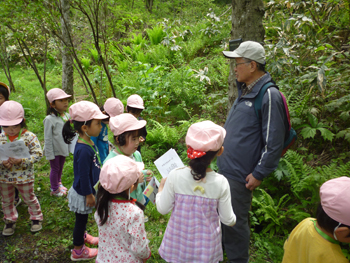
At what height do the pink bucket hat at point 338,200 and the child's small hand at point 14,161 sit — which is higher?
the pink bucket hat at point 338,200

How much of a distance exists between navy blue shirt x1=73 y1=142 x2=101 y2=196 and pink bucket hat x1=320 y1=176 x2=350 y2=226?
7.17 ft

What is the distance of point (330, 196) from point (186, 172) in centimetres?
97

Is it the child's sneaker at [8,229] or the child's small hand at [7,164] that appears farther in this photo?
the child's sneaker at [8,229]

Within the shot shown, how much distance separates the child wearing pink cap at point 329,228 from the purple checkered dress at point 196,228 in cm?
62

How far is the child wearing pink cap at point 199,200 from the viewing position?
186 cm

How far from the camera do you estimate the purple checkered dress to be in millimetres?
1893

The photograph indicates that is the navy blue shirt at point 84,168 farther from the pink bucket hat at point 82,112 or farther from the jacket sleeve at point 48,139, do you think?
the jacket sleeve at point 48,139

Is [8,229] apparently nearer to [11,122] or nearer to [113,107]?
[11,122]

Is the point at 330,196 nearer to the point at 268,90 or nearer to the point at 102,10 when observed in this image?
the point at 268,90

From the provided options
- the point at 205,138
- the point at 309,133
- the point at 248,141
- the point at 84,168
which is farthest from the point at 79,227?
the point at 309,133

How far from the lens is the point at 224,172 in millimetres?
2617

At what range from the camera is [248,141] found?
2.47 meters

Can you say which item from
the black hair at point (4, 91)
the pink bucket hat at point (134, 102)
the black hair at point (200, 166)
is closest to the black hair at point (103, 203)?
the black hair at point (200, 166)

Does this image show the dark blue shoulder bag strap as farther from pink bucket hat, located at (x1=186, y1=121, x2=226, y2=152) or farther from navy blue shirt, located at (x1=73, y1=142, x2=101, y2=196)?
navy blue shirt, located at (x1=73, y1=142, x2=101, y2=196)
